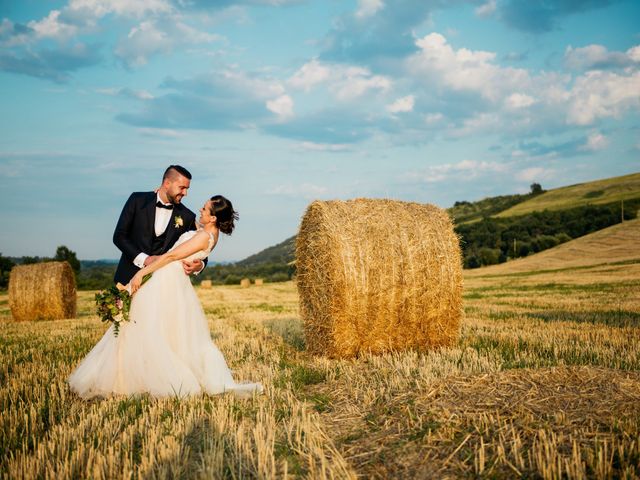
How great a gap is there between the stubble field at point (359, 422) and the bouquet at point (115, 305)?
93 cm

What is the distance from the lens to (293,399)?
5.19m

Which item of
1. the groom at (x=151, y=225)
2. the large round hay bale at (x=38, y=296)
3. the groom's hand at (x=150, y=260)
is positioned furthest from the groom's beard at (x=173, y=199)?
the large round hay bale at (x=38, y=296)

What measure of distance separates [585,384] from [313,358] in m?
4.17

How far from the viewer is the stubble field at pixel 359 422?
3389 millimetres

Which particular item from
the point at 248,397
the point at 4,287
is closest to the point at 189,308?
the point at 248,397

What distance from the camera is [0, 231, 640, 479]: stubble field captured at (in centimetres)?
339

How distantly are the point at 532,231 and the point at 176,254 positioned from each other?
5589 cm

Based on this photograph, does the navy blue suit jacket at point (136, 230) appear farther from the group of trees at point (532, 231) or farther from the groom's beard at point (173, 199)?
the group of trees at point (532, 231)

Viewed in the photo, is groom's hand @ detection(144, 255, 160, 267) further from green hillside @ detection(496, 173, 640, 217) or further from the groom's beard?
green hillside @ detection(496, 173, 640, 217)

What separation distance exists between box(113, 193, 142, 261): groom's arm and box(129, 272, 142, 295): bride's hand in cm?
29

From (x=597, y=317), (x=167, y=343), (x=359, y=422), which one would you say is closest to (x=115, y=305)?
(x=167, y=343)

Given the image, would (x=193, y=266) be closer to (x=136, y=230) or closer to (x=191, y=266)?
(x=191, y=266)

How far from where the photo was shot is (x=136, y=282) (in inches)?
228

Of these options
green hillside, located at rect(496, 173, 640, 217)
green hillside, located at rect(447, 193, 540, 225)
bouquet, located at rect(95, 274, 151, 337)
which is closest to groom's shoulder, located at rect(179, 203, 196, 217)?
bouquet, located at rect(95, 274, 151, 337)
